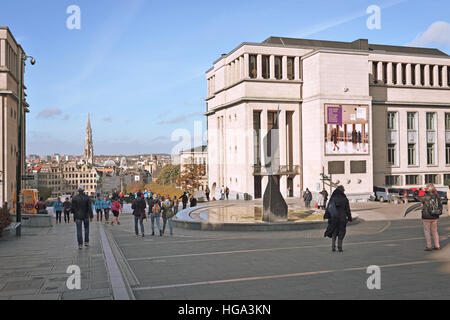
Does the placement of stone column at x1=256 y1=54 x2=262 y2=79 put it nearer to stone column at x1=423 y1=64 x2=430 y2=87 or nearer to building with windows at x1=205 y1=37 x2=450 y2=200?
building with windows at x1=205 y1=37 x2=450 y2=200

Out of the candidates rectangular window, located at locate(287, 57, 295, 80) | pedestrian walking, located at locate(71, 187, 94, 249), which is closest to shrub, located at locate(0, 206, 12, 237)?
pedestrian walking, located at locate(71, 187, 94, 249)

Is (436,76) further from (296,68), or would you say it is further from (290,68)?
(290,68)

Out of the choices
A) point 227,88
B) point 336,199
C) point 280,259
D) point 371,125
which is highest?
point 227,88

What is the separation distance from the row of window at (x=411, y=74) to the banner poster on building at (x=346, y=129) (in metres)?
7.68

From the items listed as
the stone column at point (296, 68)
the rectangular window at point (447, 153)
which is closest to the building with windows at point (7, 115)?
the stone column at point (296, 68)

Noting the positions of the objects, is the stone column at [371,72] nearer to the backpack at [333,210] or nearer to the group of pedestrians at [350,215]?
the group of pedestrians at [350,215]

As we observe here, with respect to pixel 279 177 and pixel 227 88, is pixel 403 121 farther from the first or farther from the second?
pixel 227 88

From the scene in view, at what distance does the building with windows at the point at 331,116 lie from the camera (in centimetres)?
4553

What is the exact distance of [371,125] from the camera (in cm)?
4816

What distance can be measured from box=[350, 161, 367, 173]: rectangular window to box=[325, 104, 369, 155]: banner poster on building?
1.16 meters

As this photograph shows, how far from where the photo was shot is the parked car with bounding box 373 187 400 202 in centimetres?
4309

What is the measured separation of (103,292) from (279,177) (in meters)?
43.6
